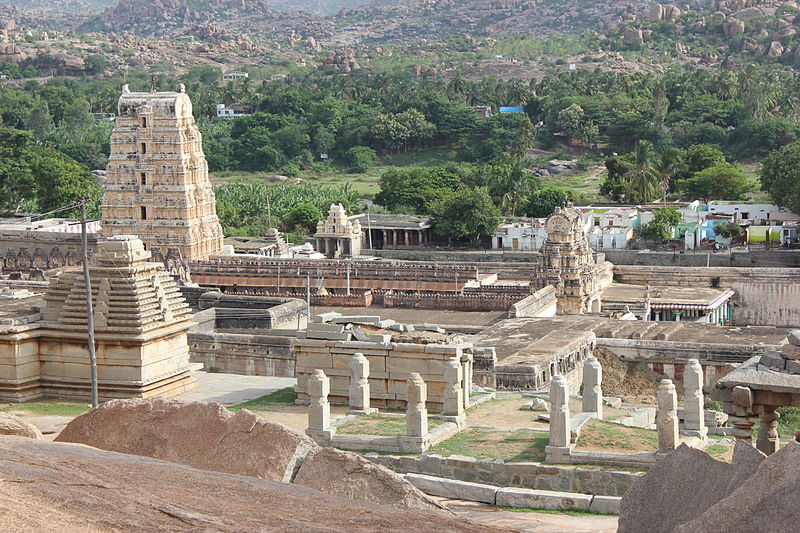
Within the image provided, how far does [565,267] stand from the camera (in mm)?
52500

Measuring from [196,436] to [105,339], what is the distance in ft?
33.7

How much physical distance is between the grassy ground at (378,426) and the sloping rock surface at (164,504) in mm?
9707

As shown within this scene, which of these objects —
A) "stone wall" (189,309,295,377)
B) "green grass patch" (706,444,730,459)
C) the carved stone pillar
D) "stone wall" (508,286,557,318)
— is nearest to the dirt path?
the carved stone pillar

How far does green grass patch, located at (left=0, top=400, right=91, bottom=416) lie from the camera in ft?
83.7

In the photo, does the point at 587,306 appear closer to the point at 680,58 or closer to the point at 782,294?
the point at 782,294

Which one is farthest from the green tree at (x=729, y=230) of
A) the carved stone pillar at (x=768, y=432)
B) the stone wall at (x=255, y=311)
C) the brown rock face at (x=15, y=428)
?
the brown rock face at (x=15, y=428)

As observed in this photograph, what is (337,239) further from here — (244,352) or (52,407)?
(52,407)

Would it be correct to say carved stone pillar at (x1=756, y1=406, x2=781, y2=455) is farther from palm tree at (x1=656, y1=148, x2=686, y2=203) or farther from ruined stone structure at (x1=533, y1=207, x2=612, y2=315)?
palm tree at (x1=656, y1=148, x2=686, y2=203)

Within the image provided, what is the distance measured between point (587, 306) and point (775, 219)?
2547 cm

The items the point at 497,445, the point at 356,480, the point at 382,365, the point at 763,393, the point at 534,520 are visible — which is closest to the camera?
the point at 356,480

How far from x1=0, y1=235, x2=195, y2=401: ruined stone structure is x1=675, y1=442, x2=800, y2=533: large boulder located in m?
17.1

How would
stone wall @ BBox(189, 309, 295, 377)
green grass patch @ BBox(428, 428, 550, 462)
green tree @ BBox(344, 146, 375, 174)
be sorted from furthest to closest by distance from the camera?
green tree @ BBox(344, 146, 375, 174)
stone wall @ BBox(189, 309, 295, 377)
green grass patch @ BBox(428, 428, 550, 462)

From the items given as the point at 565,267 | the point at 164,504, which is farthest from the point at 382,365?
the point at 565,267

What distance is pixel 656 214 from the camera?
235 ft
